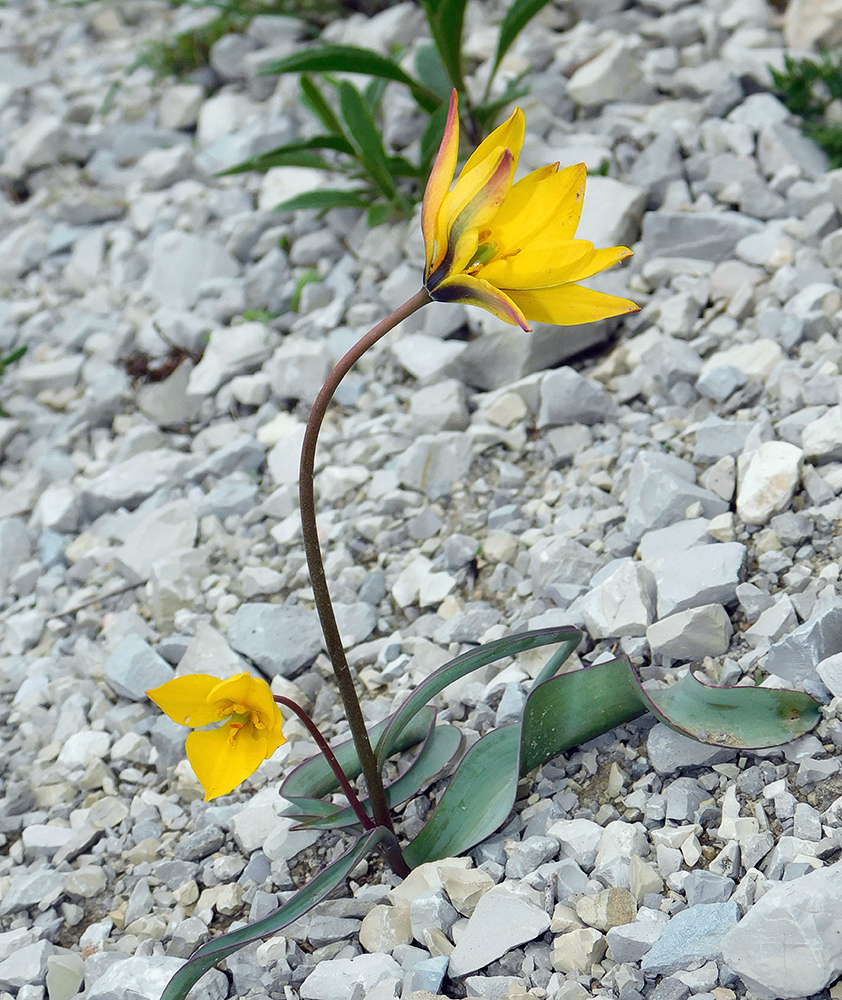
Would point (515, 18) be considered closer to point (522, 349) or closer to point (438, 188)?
point (522, 349)

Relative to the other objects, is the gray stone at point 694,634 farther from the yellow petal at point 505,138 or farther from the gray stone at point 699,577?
the yellow petal at point 505,138

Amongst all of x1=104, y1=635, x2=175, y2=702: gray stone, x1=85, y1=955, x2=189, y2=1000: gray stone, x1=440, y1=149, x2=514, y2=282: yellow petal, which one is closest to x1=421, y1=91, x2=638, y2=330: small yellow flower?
x1=440, y1=149, x2=514, y2=282: yellow petal

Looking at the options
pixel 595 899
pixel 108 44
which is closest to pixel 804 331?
pixel 595 899

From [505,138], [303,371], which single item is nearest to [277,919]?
[505,138]

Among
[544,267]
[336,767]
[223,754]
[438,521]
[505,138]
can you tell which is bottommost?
[438,521]

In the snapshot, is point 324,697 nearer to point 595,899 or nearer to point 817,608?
point 595,899
